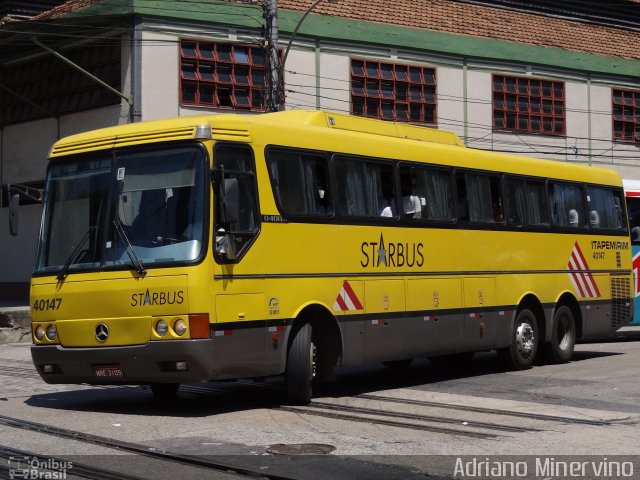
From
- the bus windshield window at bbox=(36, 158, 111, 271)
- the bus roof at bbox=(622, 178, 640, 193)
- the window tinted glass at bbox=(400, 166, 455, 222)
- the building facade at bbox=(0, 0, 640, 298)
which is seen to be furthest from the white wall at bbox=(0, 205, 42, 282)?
the bus windshield window at bbox=(36, 158, 111, 271)

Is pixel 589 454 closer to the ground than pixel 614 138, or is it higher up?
closer to the ground

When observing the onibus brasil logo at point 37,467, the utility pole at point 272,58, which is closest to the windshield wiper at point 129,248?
the onibus brasil logo at point 37,467

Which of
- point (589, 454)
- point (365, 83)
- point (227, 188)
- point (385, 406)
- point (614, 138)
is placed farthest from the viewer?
point (614, 138)

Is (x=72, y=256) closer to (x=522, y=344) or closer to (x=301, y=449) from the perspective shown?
(x=301, y=449)

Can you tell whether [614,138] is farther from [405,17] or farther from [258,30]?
[258,30]

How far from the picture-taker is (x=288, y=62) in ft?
109

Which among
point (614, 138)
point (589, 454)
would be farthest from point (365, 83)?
point (589, 454)

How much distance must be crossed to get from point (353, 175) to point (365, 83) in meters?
21.1

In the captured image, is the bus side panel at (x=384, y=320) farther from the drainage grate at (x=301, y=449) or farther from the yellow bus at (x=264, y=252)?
the drainage grate at (x=301, y=449)

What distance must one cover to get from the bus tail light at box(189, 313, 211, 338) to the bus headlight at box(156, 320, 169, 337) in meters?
0.28

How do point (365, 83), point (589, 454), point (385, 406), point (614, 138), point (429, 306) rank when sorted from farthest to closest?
1. point (614, 138)
2. point (365, 83)
3. point (429, 306)
4. point (385, 406)
5. point (589, 454)

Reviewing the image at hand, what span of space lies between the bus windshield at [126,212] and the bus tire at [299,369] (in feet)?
5.88

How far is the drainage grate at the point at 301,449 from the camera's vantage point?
982cm

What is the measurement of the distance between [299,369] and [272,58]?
43.8 ft
